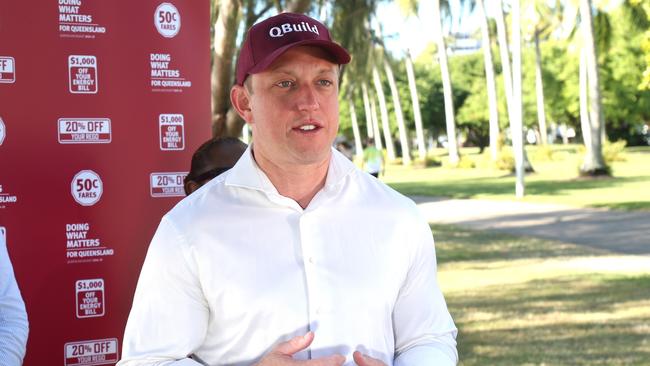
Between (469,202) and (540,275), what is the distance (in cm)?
1326

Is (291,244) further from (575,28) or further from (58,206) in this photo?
(575,28)

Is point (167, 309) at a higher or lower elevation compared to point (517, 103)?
lower

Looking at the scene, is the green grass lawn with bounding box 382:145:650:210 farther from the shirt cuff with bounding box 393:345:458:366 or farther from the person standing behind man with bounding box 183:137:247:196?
the shirt cuff with bounding box 393:345:458:366

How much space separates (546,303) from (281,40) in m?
8.44

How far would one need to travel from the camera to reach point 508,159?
139 ft

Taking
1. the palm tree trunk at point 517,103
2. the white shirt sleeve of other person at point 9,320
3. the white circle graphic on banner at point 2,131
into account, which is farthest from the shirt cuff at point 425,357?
the palm tree trunk at point 517,103

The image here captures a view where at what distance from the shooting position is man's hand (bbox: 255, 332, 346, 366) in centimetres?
224

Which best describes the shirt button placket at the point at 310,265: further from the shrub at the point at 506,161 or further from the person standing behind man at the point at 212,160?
the shrub at the point at 506,161

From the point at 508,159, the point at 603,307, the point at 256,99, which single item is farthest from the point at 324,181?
the point at 508,159

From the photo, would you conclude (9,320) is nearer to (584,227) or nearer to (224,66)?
(224,66)

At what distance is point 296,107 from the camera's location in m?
2.38

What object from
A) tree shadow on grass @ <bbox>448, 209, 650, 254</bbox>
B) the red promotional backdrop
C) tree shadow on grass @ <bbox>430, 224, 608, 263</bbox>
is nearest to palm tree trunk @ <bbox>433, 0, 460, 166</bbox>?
tree shadow on grass @ <bbox>448, 209, 650, 254</bbox>

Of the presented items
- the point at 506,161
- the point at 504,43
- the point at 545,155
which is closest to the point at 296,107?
the point at 504,43

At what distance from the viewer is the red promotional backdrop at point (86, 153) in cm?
414
